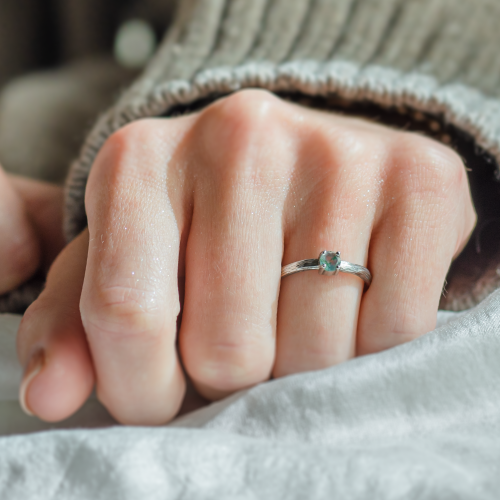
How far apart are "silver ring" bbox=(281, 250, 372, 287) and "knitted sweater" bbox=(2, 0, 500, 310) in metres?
0.15

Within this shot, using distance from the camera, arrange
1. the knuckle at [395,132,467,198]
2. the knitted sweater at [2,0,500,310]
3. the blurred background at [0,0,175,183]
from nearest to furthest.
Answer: the knuckle at [395,132,467,198] → the knitted sweater at [2,0,500,310] → the blurred background at [0,0,175,183]

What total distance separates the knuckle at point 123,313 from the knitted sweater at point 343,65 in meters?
0.15

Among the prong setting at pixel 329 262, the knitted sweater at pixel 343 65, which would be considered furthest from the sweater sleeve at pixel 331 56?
the prong setting at pixel 329 262

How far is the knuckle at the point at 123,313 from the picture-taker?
0.84 ft

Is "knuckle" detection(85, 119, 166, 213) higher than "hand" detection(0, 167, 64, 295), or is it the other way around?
"knuckle" detection(85, 119, 166, 213)

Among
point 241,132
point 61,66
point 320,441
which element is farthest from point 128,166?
point 61,66

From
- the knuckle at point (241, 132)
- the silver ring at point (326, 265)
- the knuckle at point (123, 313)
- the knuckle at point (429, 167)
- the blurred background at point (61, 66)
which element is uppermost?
the knuckle at point (429, 167)

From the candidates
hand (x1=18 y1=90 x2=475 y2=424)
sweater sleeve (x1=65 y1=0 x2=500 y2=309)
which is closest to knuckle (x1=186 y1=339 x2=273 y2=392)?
hand (x1=18 y1=90 x2=475 y2=424)

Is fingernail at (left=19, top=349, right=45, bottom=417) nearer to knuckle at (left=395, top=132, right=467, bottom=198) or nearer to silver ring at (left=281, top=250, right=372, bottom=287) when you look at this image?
silver ring at (left=281, top=250, right=372, bottom=287)

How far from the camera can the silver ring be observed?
298 mm

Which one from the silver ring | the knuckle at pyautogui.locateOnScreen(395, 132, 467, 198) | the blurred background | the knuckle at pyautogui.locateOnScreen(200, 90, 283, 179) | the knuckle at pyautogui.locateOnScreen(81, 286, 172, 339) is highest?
the knuckle at pyautogui.locateOnScreen(395, 132, 467, 198)

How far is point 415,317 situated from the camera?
30 cm

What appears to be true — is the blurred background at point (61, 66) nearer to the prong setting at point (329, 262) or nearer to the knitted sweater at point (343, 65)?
the knitted sweater at point (343, 65)

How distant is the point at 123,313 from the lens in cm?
25
